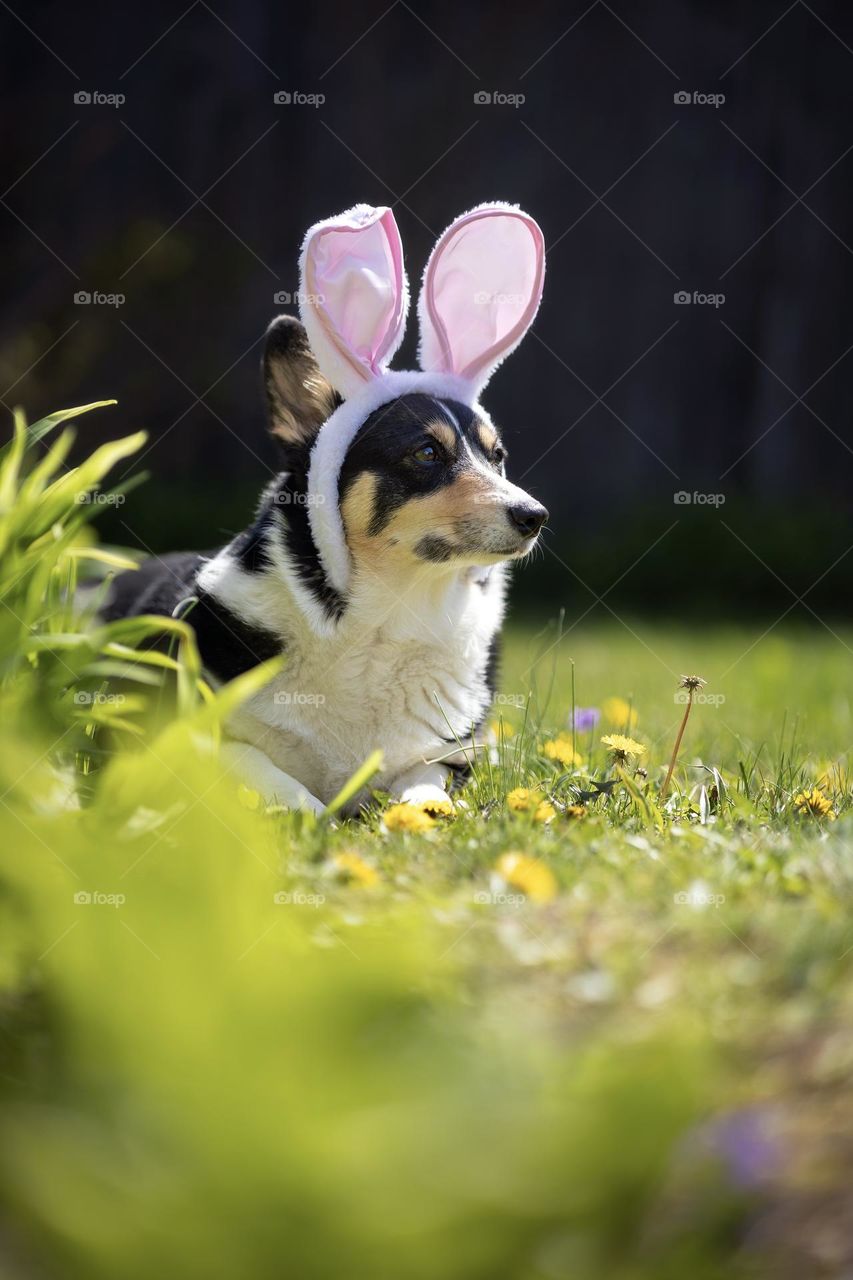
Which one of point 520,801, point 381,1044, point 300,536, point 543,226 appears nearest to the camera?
point 381,1044

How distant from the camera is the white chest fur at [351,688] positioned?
9.11 feet

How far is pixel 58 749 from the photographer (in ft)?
6.25

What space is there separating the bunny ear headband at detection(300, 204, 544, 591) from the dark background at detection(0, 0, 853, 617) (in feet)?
12.4

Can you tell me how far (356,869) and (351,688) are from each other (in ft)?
3.22

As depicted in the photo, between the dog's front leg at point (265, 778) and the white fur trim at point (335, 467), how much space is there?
406 mm

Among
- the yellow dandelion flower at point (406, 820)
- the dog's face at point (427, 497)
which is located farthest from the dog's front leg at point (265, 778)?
the dog's face at point (427, 497)

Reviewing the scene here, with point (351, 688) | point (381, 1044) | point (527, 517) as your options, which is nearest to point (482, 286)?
point (527, 517)

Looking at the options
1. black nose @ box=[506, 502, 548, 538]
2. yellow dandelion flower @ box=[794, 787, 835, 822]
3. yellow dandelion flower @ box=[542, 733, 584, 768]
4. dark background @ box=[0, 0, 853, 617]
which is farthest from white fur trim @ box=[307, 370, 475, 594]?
dark background @ box=[0, 0, 853, 617]

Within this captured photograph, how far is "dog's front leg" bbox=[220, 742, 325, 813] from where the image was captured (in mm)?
2537

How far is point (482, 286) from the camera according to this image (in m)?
2.88

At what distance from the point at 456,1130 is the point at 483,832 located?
106cm

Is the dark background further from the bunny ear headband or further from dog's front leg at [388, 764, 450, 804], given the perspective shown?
dog's front leg at [388, 764, 450, 804]

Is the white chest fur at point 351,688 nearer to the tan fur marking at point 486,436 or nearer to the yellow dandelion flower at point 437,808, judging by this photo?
the tan fur marking at point 486,436

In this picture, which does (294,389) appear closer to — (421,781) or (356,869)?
(421,781)
